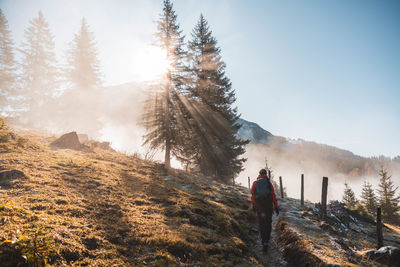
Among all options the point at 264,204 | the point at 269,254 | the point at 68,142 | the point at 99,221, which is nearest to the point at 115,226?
the point at 99,221

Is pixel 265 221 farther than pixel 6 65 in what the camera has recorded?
No

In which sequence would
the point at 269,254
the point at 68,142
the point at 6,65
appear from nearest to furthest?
the point at 269,254
the point at 68,142
the point at 6,65

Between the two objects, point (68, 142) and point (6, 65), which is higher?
point (6, 65)

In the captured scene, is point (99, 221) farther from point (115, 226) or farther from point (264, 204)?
point (264, 204)

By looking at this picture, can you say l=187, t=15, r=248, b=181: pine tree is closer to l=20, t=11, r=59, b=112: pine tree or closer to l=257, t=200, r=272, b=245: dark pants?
l=257, t=200, r=272, b=245: dark pants

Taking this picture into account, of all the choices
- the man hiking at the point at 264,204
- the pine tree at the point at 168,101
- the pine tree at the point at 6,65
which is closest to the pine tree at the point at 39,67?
the pine tree at the point at 6,65

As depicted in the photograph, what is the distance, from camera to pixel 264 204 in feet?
22.1

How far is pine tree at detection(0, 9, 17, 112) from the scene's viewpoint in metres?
27.9

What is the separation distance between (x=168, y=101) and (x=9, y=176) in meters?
13.6

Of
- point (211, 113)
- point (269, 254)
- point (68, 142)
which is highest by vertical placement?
point (211, 113)

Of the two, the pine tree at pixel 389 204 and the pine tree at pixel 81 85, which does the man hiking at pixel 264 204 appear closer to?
the pine tree at pixel 81 85

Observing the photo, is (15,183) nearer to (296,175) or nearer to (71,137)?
(71,137)

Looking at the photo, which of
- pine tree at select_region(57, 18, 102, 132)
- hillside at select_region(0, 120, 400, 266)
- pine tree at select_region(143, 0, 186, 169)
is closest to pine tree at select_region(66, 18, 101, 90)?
pine tree at select_region(57, 18, 102, 132)

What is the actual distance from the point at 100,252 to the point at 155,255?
3.64ft
